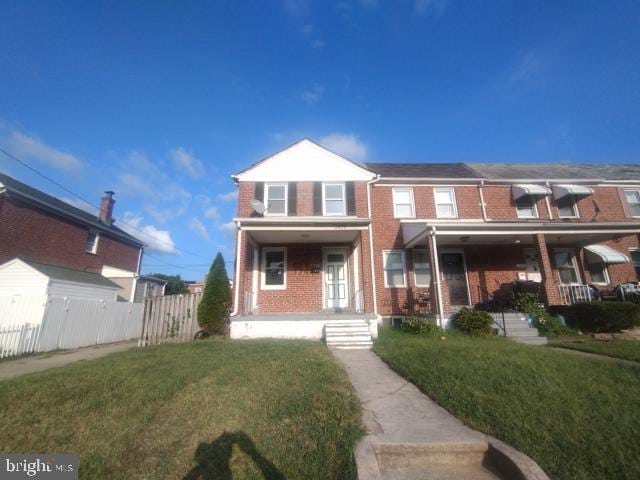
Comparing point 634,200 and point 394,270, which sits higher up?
point 634,200

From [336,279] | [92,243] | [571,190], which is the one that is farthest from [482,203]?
[92,243]

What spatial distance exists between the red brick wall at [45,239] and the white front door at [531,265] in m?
23.5

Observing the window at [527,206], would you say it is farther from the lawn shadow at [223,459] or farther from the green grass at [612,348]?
the lawn shadow at [223,459]

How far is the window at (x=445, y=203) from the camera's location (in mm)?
13008

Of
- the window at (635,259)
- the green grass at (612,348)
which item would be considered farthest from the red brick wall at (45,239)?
the window at (635,259)

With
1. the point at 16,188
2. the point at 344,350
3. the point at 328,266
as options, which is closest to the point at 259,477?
the point at 344,350

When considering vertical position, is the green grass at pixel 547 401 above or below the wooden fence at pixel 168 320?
below

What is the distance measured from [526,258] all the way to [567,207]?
4.19m

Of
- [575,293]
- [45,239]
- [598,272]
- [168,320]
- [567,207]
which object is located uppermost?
[567,207]

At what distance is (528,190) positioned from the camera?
12820 millimetres

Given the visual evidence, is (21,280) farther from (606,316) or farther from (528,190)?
(528,190)

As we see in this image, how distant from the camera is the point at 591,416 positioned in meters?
3.17

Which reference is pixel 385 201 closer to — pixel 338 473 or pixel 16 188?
pixel 338 473

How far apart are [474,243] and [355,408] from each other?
10.6 metres
